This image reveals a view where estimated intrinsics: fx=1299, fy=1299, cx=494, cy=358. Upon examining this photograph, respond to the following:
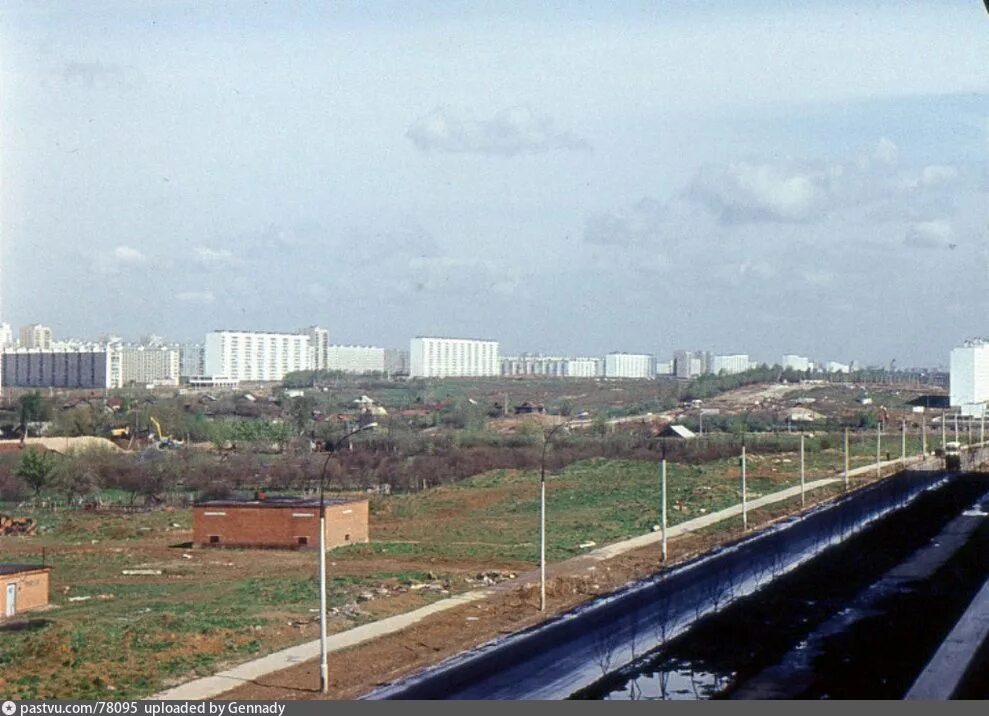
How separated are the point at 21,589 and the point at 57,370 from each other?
219 feet

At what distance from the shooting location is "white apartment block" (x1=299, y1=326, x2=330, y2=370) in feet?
305

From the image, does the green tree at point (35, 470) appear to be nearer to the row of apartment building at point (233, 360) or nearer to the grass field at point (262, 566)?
the grass field at point (262, 566)

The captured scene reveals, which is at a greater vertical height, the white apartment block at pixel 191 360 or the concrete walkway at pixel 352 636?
the white apartment block at pixel 191 360

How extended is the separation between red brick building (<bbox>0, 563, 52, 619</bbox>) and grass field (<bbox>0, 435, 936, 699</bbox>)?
34 centimetres

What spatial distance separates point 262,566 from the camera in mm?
25516

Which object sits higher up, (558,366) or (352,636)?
(558,366)

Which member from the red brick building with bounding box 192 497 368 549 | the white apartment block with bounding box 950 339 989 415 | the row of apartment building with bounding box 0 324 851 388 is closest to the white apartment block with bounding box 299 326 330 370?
the row of apartment building with bounding box 0 324 851 388

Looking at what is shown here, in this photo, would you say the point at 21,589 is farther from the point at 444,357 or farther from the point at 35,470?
the point at 444,357

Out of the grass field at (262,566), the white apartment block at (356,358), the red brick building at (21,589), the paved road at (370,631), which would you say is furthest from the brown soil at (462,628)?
the white apartment block at (356,358)

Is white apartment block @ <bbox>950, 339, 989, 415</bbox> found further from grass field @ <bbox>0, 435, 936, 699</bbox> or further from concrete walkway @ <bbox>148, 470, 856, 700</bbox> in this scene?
concrete walkway @ <bbox>148, 470, 856, 700</bbox>

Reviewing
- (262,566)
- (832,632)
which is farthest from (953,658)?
(262,566)

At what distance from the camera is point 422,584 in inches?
869

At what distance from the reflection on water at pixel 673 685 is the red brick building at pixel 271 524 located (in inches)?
578

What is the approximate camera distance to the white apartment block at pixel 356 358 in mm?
95938
